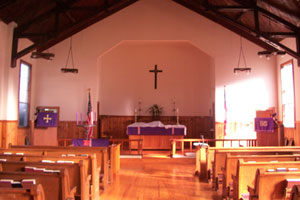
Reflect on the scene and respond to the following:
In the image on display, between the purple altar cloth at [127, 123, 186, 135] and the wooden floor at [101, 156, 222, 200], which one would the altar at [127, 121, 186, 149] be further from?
the wooden floor at [101, 156, 222, 200]

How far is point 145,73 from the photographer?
44.1 feet

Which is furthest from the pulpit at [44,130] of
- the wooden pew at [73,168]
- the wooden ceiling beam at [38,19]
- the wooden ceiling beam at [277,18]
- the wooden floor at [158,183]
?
the wooden ceiling beam at [277,18]

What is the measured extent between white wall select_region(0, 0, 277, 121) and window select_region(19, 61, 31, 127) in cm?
55

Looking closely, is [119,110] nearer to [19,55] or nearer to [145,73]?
[145,73]

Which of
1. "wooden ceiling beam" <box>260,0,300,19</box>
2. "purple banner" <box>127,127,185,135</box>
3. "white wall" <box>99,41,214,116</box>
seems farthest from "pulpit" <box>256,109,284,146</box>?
"white wall" <box>99,41,214,116</box>

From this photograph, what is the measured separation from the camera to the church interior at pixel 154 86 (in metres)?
6.73

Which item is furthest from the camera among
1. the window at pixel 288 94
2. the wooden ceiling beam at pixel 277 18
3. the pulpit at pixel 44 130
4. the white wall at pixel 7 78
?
the window at pixel 288 94

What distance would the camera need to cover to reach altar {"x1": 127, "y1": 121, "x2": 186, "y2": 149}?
419 inches

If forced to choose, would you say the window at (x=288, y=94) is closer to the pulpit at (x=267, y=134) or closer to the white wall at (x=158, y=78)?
the pulpit at (x=267, y=134)

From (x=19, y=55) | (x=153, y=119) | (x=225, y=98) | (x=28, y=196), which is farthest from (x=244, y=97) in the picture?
(x=28, y=196)

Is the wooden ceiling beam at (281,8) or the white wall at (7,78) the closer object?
the wooden ceiling beam at (281,8)

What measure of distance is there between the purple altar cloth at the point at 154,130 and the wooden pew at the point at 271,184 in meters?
7.55

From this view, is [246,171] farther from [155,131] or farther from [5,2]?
[5,2]

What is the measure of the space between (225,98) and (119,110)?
4.62 m
